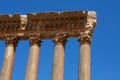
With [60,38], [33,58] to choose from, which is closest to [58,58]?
[60,38]

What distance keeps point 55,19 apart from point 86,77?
18.9ft

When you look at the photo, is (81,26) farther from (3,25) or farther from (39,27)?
(3,25)

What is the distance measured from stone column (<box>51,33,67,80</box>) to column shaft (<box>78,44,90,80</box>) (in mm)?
1547

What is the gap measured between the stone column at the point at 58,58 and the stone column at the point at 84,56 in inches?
58.1

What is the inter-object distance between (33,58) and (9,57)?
6.52 ft

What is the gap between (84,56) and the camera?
2484 cm

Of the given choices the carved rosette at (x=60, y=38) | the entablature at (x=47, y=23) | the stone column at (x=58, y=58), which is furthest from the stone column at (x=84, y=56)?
the stone column at (x=58, y=58)

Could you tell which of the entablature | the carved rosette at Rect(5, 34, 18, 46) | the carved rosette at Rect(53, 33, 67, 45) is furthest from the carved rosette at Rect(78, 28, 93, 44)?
the carved rosette at Rect(5, 34, 18, 46)

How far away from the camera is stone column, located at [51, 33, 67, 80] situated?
24.9m

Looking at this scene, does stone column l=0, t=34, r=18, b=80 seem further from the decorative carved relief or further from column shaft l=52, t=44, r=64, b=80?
column shaft l=52, t=44, r=64, b=80

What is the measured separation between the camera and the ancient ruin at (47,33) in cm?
2527

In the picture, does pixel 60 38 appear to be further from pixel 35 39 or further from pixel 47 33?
pixel 35 39

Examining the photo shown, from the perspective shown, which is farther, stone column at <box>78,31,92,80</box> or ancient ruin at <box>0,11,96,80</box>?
ancient ruin at <box>0,11,96,80</box>

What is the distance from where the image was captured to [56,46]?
26.1 metres
